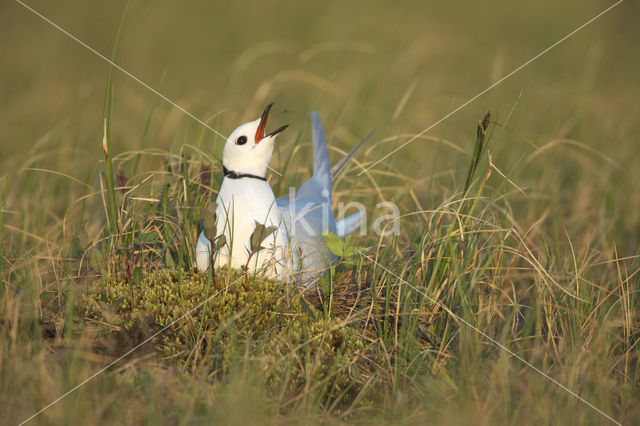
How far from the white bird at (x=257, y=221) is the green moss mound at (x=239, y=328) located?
116 mm

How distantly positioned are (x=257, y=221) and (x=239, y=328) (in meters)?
0.63

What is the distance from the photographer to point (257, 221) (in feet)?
11.4

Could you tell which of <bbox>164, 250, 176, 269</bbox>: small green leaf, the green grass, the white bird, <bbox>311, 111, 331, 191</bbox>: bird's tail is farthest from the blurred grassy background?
<bbox>164, 250, 176, 269</bbox>: small green leaf

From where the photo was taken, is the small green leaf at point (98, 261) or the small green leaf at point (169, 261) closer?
the small green leaf at point (98, 261)

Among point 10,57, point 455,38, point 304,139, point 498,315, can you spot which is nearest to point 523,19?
point 455,38

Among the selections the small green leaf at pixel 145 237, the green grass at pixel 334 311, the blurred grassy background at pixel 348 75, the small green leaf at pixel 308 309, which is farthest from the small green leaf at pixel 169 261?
the blurred grassy background at pixel 348 75

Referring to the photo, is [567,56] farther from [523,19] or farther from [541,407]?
[541,407]

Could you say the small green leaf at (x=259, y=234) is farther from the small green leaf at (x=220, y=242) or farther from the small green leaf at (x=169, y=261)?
the small green leaf at (x=169, y=261)

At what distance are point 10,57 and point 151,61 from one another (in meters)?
2.47

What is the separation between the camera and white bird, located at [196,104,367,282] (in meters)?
3.52

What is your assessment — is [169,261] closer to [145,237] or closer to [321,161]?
[145,237]

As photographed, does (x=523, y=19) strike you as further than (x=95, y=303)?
Yes

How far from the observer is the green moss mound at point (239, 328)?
299 cm

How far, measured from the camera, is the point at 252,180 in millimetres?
3658
